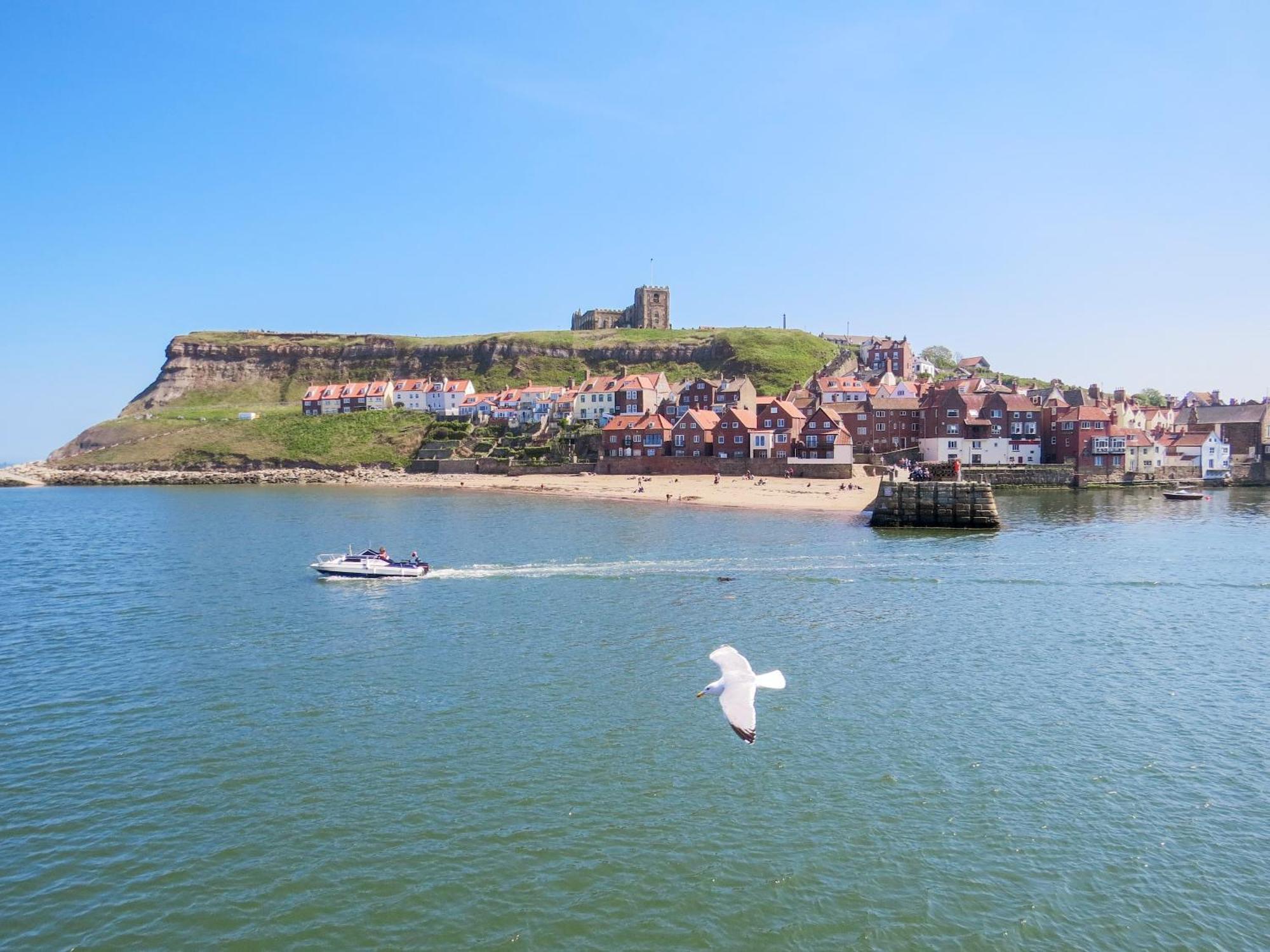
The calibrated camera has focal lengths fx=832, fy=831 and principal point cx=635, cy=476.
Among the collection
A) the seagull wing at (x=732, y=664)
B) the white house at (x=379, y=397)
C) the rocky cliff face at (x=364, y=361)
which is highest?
the rocky cliff face at (x=364, y=361)

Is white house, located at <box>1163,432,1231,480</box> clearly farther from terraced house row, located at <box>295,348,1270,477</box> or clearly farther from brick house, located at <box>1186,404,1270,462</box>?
brick house, located at <box>1186,404,1270,462</box>

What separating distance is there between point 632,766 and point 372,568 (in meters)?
28.4

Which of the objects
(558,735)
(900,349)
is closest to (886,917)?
(558,735)

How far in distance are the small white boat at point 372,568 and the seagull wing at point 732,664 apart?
28944 millimetres

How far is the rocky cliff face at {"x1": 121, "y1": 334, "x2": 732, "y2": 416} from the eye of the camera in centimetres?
18288

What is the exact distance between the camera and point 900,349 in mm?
154750

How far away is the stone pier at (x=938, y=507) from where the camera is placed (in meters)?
64.6

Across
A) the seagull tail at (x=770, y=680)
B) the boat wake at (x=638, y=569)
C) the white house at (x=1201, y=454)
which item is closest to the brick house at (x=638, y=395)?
the white house at (x=1201, y=454)

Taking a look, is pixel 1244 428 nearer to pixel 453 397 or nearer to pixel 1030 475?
pixel 1030 475

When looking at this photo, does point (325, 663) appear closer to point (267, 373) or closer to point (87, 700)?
point (87, 700)

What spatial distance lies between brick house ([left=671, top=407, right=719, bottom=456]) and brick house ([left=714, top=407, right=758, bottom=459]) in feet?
3.43

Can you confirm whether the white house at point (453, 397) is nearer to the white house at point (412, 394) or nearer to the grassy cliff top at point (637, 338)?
the white house at point (412, 394)

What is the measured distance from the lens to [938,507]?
65.5 m

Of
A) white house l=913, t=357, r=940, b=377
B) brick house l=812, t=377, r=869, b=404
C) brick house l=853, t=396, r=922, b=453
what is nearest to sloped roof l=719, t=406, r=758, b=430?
brick house l=853, t=396, r=922, b=453
